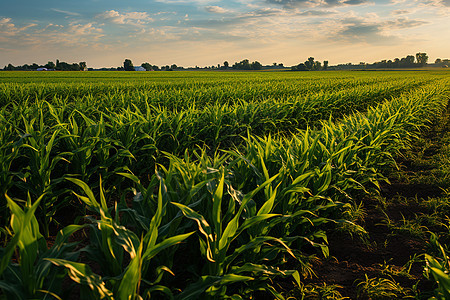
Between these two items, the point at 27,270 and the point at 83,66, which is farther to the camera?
the point at 83,66

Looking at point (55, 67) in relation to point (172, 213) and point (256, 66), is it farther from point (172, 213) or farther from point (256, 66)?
point (172, 213)

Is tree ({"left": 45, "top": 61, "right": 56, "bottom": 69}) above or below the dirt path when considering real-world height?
above

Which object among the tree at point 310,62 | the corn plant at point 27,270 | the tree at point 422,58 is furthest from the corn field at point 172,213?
the tree at point 422,58

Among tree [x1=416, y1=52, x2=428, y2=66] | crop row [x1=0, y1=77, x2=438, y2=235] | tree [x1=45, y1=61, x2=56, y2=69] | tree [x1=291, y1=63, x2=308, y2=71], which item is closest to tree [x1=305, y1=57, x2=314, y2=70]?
tree [x1=291, y1=63, x2=308, y2=71]

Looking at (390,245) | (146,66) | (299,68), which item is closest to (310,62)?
(299,68)

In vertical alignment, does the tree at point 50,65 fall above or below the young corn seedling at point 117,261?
above

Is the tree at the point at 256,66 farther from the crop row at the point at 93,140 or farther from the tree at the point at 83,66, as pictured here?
the crop row at the point at 93,140

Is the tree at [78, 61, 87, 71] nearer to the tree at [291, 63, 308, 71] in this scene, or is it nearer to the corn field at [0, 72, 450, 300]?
the tree at [291, 63, 308, 71]

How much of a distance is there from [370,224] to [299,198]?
4.20ft

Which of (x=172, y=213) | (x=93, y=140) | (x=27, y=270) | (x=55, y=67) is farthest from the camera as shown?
(x=55, y=67)

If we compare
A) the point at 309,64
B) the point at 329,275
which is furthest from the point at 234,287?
the point at 309,64

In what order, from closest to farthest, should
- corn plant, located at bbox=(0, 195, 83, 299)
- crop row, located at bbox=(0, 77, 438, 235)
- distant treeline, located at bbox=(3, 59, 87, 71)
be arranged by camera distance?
corn plant, located at bbox=(0, 195, 83, 299) < crop row, located at bbox=(0, 77, 438, 235) < distant treeline, located at bbox=(3, 59, 87, 71)

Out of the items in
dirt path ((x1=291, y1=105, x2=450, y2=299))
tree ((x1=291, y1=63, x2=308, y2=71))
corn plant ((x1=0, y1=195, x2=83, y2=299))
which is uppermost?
tree ((x1=291, y1=63, x2=308, y2=71))

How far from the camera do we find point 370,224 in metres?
3.30
